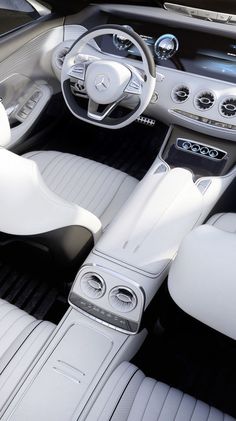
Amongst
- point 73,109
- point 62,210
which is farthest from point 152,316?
point 73,109

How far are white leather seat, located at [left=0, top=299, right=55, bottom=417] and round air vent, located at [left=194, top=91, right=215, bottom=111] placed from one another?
1071 millimetres

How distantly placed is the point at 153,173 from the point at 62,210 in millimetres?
530

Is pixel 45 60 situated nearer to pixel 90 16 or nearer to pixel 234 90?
pixel 90 16

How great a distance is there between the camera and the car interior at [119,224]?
3.52 feet

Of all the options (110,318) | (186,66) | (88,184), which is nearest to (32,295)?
(88,184)

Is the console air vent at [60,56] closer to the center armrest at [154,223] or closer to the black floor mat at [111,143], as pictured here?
the black floor mat at [111,143]

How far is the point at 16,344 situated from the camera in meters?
1.18

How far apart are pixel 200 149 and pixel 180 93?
0.25 metres

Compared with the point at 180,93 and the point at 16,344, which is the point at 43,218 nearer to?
the point at 16,344

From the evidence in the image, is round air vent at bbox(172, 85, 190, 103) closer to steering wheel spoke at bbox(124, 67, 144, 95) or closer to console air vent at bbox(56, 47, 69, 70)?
steering wheel spoke at bbox(124, 67, 144, 95)

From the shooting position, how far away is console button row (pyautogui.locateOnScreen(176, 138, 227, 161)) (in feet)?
5.95

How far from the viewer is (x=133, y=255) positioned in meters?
1.35

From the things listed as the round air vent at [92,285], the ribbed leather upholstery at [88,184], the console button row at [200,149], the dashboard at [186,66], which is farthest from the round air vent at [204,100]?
the round air vent at [92,285]

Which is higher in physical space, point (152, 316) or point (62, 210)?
point (62, 210)
